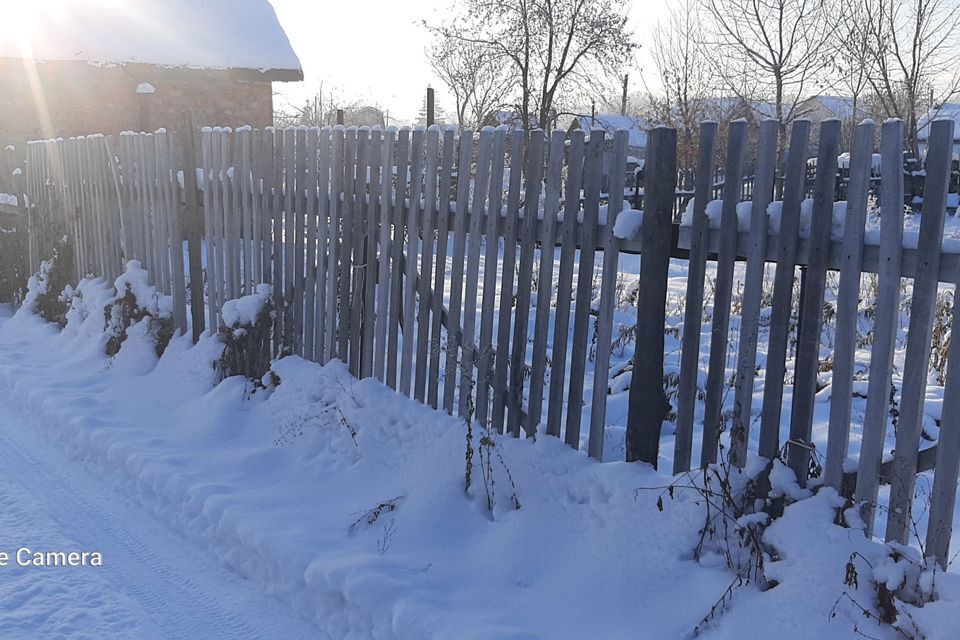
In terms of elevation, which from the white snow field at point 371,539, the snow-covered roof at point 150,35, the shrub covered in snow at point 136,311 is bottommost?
the white snow field at point 371,539

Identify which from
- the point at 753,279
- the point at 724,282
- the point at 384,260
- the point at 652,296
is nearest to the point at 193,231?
the point at 384,260

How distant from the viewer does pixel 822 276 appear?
305cm

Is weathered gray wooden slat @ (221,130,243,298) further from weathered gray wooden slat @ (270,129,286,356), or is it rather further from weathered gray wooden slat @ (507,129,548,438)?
weathered gray wooden slat @ (507,129,548,438)

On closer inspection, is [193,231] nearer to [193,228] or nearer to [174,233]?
[193,228]

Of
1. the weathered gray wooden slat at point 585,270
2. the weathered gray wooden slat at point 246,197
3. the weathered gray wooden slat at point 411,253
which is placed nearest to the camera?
the weathered gray wooden slat at point 585,270

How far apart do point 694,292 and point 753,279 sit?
26 cm

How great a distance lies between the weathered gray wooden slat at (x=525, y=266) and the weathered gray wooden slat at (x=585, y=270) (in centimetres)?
25

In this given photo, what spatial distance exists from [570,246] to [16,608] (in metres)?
2.84

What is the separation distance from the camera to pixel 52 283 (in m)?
8.66

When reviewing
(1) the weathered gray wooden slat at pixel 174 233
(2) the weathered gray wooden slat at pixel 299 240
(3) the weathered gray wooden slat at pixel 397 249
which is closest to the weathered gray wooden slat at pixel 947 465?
(3) the weathered gray wooden slat at pixel 397 249

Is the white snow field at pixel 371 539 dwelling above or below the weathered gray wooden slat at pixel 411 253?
below

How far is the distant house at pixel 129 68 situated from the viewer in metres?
14.9

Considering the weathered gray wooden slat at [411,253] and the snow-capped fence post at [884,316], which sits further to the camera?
the weathered gray wooden slat at [411,253]

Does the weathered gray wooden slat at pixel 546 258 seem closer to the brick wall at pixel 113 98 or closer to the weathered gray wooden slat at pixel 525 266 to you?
the weathered gray wooden slat at pixel 525 266
